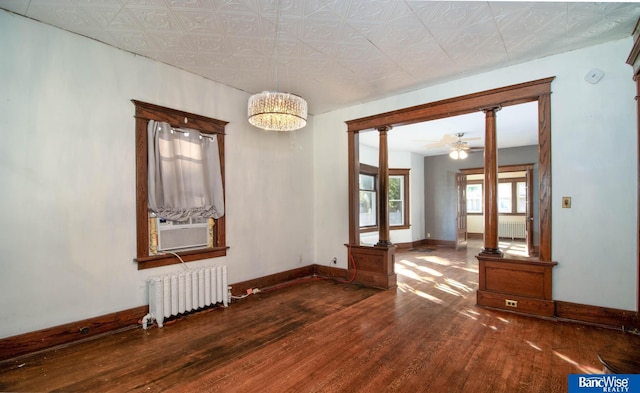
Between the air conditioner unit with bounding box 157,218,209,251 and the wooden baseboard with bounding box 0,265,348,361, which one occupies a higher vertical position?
the air conditioner unit with bounding box 157,218,209,251

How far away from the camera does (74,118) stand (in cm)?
304

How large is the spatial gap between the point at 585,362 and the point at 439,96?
11.3 ft

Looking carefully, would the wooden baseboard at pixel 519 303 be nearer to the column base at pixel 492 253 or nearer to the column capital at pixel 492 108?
the column base at pixel 492 253

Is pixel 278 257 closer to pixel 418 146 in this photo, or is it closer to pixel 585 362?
pixel 585 362

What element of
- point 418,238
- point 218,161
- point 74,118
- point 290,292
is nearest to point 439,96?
point 218,161

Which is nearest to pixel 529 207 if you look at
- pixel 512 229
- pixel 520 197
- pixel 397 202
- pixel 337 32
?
pixel 397 202

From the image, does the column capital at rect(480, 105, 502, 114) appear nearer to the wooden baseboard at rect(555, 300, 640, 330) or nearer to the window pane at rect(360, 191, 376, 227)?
the wooden baseboard at rect(555, 300, 640, 330)

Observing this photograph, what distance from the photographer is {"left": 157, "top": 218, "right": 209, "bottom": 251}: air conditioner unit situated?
3715 millimetres

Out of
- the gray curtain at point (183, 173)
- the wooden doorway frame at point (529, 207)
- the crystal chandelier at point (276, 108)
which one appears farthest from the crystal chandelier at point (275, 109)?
the wooden doorway frame at point (529, 207)

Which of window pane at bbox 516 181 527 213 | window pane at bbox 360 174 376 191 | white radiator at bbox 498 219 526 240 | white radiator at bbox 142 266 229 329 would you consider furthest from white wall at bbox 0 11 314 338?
window pane at bbox 516 181 527 213

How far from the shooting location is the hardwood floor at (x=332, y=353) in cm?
228

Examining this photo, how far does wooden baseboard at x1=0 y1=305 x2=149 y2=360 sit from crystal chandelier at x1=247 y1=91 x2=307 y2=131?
2554mm

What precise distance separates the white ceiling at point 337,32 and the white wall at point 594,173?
0.25 m

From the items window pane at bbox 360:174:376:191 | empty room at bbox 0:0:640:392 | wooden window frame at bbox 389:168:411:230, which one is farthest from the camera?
wooden window frame at bbox 389:168:411:230
